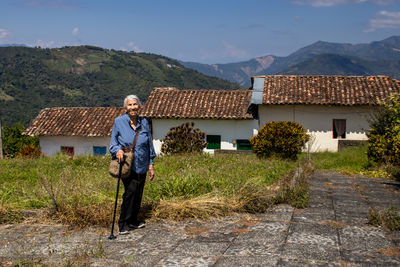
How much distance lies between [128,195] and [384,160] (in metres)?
8.18

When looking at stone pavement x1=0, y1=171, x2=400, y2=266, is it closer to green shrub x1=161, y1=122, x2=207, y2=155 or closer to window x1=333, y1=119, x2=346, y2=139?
green shrub x1=161, y1=122, x2=207, y2=155

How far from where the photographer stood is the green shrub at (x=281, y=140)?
1370cm

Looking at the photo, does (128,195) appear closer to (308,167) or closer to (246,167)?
(246,167)

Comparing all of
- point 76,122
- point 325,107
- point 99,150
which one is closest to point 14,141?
point 76,122

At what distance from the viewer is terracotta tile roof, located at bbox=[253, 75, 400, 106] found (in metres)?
21.6

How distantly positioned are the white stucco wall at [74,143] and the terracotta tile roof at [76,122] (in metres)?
0.53

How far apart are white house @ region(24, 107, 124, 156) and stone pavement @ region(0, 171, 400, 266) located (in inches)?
880

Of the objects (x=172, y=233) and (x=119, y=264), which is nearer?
(x=119, y=264)

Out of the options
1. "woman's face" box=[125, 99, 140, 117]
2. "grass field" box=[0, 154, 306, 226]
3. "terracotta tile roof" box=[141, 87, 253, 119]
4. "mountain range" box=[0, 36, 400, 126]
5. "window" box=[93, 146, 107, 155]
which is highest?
"mountain range" box=[0, 36, 400, 126]

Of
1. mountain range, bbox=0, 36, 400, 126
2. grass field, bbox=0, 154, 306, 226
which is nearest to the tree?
grass field, bbox=0, 154, 306, 226

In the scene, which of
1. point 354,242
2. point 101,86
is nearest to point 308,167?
point 354,242

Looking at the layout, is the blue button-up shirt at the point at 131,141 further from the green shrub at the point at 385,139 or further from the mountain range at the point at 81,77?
the mountain range at the point at 81,77

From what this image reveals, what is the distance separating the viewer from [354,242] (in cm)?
418

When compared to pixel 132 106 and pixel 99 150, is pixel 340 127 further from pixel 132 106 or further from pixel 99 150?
pixel 132 106
